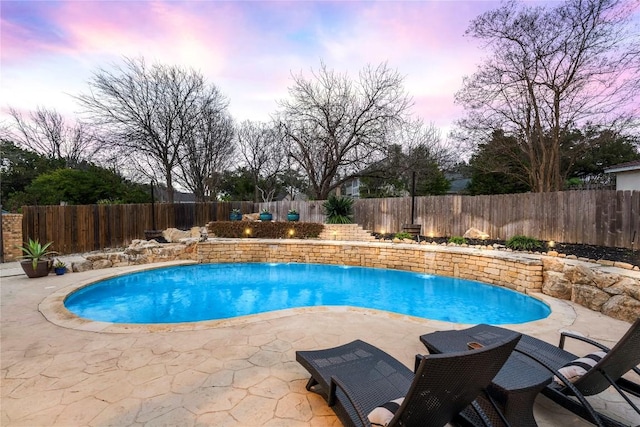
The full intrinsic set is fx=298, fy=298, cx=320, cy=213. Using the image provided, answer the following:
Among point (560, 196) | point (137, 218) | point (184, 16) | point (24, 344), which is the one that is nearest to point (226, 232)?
point (137, 218)

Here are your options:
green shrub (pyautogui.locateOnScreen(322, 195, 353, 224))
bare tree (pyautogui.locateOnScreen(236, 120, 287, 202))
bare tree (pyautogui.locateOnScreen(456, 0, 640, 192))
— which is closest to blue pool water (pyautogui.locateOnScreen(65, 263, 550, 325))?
green shrub (pyautogui.locateOnScreen(322, 195, 353, 224))

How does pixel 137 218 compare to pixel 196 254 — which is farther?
pixel 137 218

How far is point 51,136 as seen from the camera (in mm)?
→ 22438

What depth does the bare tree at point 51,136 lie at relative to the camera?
2103 centimetres

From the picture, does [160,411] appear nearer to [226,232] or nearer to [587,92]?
[226,232]

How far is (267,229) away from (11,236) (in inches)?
314

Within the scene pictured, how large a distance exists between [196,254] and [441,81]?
12.1 m

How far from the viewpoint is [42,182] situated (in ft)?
49.3

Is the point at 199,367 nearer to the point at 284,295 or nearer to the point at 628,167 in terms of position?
the point at 284,295

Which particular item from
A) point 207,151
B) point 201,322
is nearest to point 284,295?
point 201,322

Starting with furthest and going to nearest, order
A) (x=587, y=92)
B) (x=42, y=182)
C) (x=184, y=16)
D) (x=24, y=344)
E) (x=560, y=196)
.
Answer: (x=42, y=182) < (x=587, y=92) < (x=560, y=196) < (x=184, y=16) < (x=24, y=344)

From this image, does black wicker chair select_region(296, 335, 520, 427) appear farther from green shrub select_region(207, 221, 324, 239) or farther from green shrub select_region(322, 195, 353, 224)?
green shrub select_region(322, 195, 353, 224)

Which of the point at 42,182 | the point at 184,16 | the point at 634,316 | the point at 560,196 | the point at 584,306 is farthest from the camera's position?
the point at 42,182

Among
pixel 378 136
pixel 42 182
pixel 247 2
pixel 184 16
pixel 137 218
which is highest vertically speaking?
pixel 247 2
